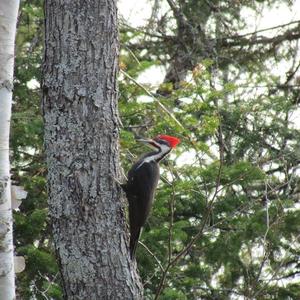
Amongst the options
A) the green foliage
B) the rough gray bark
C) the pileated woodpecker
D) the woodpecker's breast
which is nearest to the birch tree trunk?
the rough gray bark

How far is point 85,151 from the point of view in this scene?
4.03 meters

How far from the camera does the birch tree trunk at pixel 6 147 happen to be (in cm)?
370

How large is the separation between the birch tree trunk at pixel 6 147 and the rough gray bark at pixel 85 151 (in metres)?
0.30

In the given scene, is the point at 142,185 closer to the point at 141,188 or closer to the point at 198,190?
the point at 141,188

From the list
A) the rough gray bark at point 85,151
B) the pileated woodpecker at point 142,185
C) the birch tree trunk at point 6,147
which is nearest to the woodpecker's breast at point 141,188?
the pileated woodpecker at point 142,185

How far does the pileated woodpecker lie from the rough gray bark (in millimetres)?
174

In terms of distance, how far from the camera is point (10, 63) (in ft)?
12.7

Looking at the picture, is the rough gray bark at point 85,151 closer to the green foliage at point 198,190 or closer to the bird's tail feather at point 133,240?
the bird's tail feather at point 133,240

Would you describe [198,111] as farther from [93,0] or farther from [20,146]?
[93,0]

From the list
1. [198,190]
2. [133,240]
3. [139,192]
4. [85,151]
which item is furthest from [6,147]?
[198,190]

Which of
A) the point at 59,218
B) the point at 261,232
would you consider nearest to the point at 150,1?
the point at 261,232

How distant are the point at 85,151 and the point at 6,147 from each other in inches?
18.0

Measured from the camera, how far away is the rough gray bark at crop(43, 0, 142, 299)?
396 centimetres

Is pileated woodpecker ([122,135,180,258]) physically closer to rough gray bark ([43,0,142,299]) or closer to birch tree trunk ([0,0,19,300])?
rough gray bark ([43,0,142,299])
